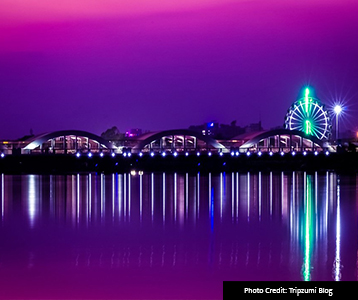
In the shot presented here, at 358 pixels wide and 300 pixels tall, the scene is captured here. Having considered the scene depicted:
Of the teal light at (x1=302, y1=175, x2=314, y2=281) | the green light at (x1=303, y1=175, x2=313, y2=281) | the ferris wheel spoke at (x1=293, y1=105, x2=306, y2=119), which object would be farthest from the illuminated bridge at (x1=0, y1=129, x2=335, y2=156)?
the green light at (x1=303, y1=175, x2=313, y2=281)

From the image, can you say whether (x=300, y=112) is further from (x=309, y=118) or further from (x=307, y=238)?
(x=307, y=238)

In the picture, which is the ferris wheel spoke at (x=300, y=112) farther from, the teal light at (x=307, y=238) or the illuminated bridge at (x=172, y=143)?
the teal light at (x=307, y=238)

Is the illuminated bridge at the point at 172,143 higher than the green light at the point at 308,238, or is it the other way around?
the illuminated bridge at the point at 172,143

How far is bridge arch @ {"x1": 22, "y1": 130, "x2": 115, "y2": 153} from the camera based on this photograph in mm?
76037

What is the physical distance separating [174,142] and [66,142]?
11.7 m

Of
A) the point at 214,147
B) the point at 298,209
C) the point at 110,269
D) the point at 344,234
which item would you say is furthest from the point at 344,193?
the point at 214,147

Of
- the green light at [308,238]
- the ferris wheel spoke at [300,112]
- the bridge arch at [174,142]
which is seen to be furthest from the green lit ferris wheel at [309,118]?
the green light at [308,238]

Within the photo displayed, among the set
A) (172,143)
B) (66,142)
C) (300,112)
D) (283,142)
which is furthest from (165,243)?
(283,142)

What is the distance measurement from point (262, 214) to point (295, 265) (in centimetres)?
1067

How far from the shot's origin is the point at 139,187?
4222cm

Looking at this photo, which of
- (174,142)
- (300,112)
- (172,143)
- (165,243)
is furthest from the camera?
(174,142)

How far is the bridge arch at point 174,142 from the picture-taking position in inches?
3209

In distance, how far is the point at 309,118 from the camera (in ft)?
278

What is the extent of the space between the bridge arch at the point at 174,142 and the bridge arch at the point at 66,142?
375 cm
